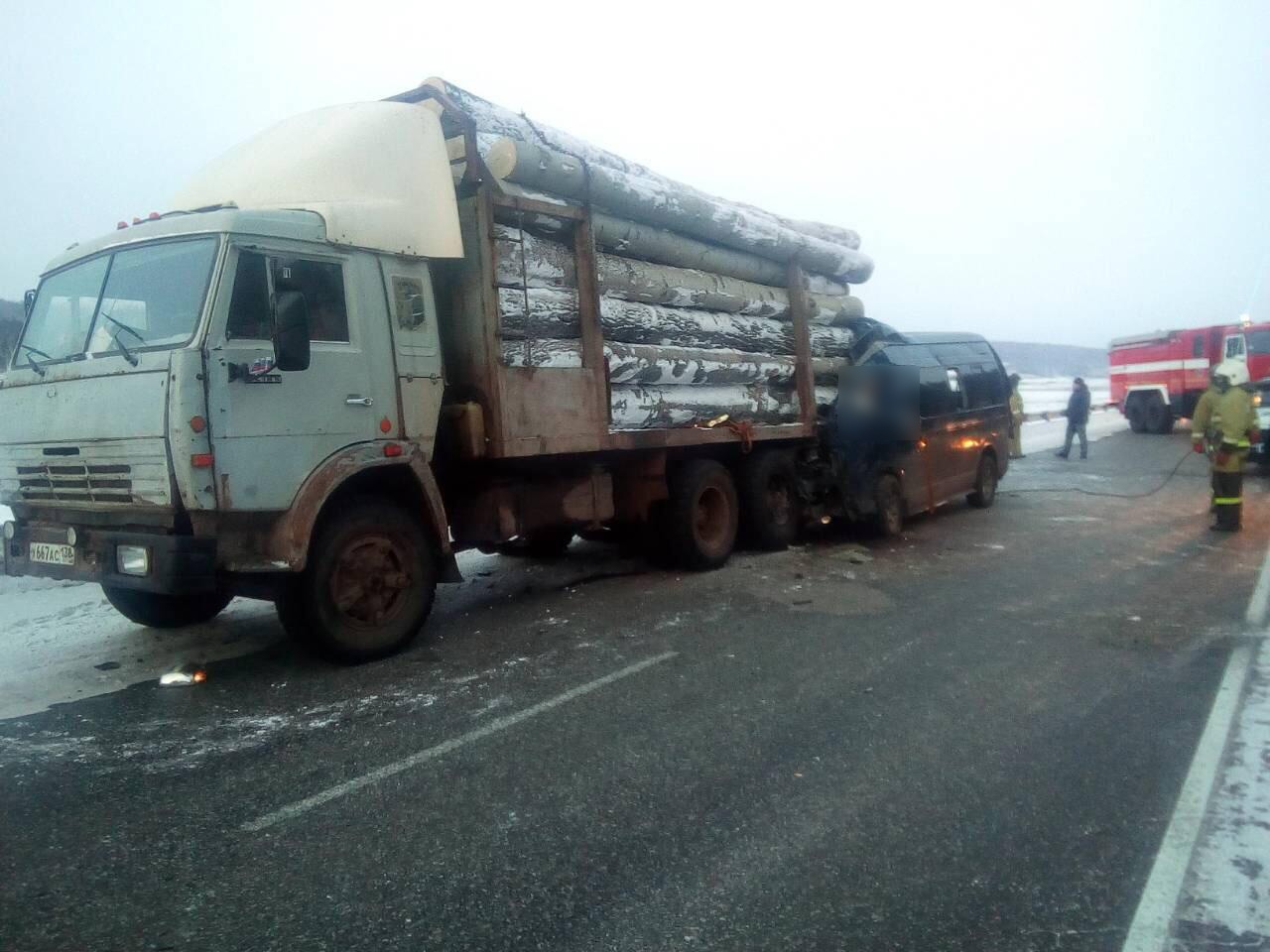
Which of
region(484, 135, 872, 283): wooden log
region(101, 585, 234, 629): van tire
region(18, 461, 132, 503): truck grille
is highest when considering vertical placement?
region(484, 135, 872, 283): wooden log

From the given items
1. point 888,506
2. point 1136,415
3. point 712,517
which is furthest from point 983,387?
point 1136,415

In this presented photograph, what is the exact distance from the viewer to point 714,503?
9109 millimetres

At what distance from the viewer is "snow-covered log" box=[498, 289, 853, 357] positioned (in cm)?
685

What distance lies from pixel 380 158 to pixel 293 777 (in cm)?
395

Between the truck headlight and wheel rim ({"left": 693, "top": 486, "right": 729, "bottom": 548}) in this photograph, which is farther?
wheel rim ({"left": 693, "top": 486, "right": 729, "bottom": 548})

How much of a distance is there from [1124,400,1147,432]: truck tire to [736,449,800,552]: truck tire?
772 inches

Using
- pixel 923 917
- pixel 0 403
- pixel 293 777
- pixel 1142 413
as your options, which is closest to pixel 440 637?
pixel 293 777

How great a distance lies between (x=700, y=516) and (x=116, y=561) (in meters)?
5.14

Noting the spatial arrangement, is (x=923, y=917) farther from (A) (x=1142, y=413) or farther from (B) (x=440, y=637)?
(A) (x=1142, y=413)

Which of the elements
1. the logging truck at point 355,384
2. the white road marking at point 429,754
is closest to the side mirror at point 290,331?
the logging truck at point 355,384

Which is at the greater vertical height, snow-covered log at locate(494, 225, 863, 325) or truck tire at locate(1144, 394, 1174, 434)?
snow-covered log at locate(494, 225, 863, 325)

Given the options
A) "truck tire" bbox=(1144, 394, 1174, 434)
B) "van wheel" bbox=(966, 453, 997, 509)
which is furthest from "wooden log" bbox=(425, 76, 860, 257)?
"truck tire" bbox=(1144, 394, 1174, 434)

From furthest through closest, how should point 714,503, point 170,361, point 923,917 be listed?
point 714,503
point 170,361
point 923,917

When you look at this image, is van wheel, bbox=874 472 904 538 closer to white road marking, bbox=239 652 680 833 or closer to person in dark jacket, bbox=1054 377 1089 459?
white road marking, bbox=239 652 680 833
